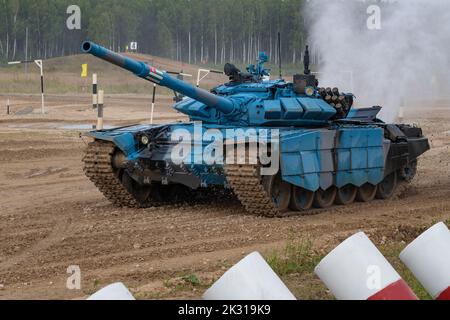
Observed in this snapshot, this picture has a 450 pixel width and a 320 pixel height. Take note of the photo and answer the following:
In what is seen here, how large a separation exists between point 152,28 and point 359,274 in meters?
74.9

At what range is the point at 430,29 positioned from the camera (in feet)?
81.5

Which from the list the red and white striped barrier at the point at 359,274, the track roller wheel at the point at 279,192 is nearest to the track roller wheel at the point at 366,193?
the track roller wheel at the point at 279,192

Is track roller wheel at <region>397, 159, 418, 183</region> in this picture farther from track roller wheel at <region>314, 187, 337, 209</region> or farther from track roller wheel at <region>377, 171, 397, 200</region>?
track roller wheel at <region>314, 187, 337, 209</region>

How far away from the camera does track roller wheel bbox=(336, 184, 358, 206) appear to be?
15.4 meters

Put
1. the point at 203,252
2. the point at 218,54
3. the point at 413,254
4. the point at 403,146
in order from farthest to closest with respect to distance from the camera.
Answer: the point at 218,54 < the point at 403,146 < the point at 203,252 < the point at 413,254

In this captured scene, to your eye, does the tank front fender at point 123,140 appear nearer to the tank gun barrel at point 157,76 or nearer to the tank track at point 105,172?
the tank track at point 105,172

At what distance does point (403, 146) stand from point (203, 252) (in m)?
6.93

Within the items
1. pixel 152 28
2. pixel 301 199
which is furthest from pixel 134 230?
pixel 152 28

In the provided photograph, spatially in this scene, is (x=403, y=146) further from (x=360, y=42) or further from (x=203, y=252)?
(x=360, y=42)

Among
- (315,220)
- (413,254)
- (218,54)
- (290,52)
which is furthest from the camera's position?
(218,54)

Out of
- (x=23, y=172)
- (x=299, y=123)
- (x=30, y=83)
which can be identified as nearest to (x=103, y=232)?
(x=299, y=123)

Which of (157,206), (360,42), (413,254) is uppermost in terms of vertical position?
(360,42)

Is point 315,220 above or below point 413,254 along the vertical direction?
below

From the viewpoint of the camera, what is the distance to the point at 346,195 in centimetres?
1562
